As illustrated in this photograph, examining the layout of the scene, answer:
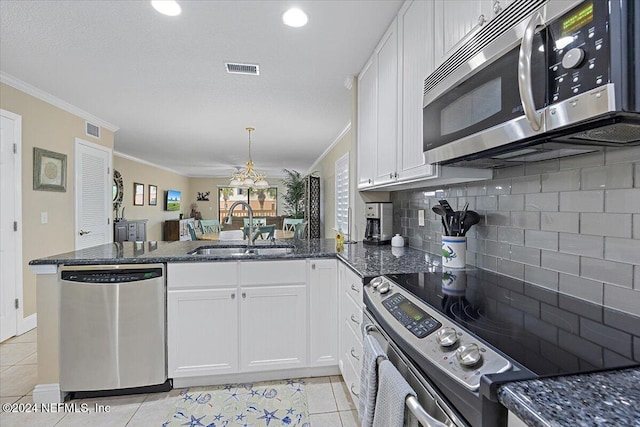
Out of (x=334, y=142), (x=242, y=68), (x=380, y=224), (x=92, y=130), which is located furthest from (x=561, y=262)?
(x=92, y=130)

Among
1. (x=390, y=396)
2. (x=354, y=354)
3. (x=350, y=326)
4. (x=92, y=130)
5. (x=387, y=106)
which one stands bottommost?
(x=354, y=354)

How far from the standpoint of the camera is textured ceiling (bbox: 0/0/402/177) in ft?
6.31

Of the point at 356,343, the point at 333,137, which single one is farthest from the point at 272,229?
the point at 356,343

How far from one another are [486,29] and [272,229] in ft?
11.5

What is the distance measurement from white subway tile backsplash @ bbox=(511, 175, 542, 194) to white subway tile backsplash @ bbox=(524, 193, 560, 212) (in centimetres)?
2

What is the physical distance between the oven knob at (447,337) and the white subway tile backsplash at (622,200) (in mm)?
673

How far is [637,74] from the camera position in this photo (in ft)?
2.07

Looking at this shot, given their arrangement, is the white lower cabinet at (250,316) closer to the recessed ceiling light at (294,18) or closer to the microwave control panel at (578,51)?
the recessed ceiling light at (294,18)

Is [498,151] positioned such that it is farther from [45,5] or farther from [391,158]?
[45,5]

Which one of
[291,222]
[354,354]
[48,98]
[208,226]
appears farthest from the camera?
[291,222]

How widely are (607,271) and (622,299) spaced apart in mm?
89

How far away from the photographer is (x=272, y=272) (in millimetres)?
2125

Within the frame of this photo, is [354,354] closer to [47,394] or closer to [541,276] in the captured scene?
[541,276]

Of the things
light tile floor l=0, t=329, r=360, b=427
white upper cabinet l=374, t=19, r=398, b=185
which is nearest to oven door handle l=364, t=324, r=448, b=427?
light tile floor l=0, t=329, r=360, b=427
